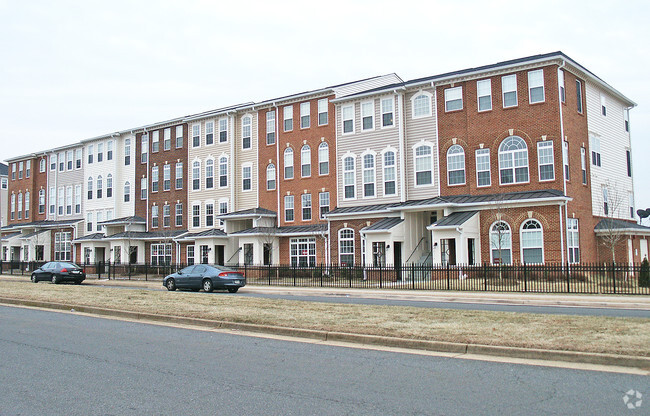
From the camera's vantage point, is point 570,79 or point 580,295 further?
point 570,79

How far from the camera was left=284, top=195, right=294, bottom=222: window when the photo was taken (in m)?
43.9

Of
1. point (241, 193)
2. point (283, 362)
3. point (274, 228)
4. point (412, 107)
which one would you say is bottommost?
point (283, 362)

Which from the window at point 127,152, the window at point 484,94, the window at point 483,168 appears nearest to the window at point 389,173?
the window at point 483,168

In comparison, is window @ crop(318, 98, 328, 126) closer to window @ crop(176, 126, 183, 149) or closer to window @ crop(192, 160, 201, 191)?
window @ crop(192, 160, 201, 191)

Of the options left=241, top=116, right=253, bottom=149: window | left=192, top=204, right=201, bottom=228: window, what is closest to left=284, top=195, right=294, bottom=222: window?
left=241, top=116, right=253, bottom=149: window

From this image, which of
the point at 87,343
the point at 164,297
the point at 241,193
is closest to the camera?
the point at 87,343

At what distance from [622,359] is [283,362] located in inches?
217

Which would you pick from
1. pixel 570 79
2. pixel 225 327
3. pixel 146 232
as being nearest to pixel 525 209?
pixel 570 79

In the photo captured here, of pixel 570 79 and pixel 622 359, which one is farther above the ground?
pixel 570 79

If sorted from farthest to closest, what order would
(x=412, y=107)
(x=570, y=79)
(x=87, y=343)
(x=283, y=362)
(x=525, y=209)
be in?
(x=412, y=107) → (x=570, y=79) → (x=525, y=209) → (x=87, y=343) → (x=283, y=362)

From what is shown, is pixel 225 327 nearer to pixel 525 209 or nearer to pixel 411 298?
pixel 411 298

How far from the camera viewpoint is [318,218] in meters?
42.2

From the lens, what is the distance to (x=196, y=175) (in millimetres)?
50156

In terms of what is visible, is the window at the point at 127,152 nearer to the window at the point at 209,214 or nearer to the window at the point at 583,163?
the window at the point at 209,214
